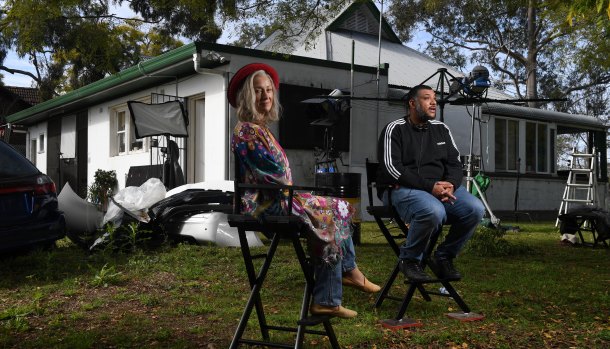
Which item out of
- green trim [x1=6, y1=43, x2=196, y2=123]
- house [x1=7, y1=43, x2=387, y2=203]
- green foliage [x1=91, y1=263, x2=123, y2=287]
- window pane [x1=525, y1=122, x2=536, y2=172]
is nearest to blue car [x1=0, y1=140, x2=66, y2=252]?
green foliage [x1=91, y1=263, x2=123, y2=287]

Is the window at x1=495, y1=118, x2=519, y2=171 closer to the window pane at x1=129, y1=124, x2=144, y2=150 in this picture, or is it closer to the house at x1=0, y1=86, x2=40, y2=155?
the window pane at x1=129, y1=124, x2=144, y2=150

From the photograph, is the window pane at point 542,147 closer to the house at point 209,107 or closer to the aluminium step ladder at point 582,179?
the aluminium step ladder at point 582,179

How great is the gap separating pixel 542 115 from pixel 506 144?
1620 mm

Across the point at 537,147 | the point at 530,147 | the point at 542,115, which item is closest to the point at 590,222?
the point at 530,147

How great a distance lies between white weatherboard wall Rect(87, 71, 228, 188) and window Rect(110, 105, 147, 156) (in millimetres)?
133

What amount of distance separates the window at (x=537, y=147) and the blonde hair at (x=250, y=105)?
15.2 meters

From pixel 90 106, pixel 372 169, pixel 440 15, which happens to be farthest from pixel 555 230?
pixel 440 15

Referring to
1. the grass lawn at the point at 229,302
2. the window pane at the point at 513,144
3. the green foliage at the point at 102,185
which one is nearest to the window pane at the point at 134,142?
the green foliage at the point at 102,185

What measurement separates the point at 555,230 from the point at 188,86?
7825mm

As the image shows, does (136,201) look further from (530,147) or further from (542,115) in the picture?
(542,115)

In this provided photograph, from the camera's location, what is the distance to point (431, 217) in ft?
13.6

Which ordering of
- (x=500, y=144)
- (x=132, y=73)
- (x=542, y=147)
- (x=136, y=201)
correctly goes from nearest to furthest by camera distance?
(x=136, y=201), (x=132, y=73), (x=500, y=144), (x=542, y=147)

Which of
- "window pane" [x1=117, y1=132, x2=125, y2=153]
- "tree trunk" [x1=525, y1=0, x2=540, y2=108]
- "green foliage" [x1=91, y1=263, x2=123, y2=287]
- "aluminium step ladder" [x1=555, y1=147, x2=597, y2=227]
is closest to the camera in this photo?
"green foliage" [x1=91, y1=263, x2=123, y2=287]

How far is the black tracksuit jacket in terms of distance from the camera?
443 centimetres
